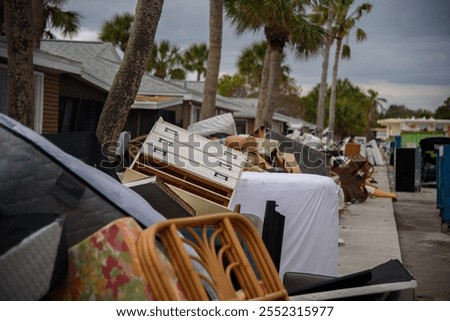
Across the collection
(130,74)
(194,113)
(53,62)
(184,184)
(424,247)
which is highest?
(53,62)

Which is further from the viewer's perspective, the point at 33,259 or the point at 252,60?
the point at 252,60

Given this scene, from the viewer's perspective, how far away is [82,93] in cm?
1605

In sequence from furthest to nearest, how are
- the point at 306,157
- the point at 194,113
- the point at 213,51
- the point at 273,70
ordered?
the point at 194,113, the point at 273,70, the point at 213,51, the point at 306,157

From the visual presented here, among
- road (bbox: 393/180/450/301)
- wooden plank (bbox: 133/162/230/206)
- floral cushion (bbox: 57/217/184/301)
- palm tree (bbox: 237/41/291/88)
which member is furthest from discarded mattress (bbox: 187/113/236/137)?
palm tree (bbox: 237/41/291/88)

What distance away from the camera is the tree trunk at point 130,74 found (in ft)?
28.3

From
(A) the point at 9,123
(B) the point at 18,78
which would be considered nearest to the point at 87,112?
(B) the point at 18,78

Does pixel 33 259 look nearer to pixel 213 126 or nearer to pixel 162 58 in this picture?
pixel 213 126

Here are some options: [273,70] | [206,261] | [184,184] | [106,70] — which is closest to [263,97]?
[273,70]

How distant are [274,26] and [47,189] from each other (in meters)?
18.7

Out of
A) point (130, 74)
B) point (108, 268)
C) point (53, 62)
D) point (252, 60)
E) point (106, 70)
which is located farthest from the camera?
point (252, 60)

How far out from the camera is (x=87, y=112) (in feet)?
54.6

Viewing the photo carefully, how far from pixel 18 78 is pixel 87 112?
874cm

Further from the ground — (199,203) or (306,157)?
(306,157)

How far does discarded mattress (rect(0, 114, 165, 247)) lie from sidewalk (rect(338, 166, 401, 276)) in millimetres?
5333
